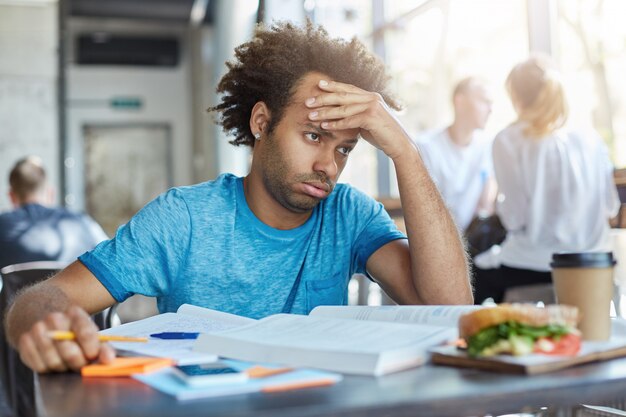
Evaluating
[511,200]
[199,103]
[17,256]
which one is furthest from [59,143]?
[511,200]

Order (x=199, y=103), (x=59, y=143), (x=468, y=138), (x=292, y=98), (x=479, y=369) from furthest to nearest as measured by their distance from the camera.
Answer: (x=199, y=103) < (x=59, y=143) < (x=468, y=138) < (x=292, y=98) < (x=479, y=369)

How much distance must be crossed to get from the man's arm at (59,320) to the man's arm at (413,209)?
497 millimetres

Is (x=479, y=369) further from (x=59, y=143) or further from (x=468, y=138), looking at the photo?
(x=59, y=143)

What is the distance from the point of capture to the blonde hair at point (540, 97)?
9.96 ft

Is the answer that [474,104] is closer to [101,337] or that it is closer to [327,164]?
[327,164]

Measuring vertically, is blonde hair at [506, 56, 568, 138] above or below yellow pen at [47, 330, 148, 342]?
above

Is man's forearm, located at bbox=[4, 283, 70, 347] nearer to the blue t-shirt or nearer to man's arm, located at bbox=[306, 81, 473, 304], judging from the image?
the blue t-shirt

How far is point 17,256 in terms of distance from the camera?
3.60 m

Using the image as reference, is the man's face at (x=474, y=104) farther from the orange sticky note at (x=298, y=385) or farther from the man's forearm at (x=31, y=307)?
the orange sticky note at (x=298, y=385)

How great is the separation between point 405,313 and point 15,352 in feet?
3.02

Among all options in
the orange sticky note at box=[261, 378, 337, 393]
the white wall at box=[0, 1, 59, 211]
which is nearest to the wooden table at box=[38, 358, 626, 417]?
the orange sticky note at box=[261, 378, 337, 393]

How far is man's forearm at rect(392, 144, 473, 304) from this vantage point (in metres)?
1.47

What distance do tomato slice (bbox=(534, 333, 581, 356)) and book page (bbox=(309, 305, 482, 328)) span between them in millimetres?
217

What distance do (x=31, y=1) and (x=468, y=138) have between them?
573cm
